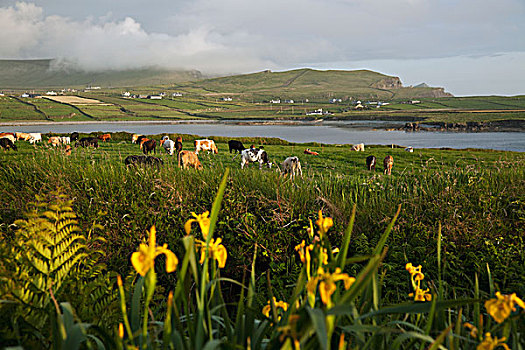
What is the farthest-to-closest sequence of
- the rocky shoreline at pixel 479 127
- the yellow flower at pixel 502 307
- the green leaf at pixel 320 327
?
the rocky shoreline at pixel 479 127, the yellow flower at pixel 502 307, the green leaf at pixel 320 327

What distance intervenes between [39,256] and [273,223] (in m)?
3.56

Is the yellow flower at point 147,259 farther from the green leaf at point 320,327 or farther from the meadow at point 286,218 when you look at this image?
the meadow at point 286,218

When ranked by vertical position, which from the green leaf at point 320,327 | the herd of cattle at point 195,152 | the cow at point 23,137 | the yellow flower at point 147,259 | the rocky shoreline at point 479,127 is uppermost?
the rocky shoreline at point 479,127

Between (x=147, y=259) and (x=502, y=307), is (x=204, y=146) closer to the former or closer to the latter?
(x=147, y=259)

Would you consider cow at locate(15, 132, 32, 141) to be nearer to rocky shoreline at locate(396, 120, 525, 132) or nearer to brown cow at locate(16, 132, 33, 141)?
brown cow at locate(16, 132, 33, 141)

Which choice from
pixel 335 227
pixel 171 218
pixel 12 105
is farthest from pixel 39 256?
pixel 12 105

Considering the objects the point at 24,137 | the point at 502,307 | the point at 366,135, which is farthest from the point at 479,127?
the point at 502,307

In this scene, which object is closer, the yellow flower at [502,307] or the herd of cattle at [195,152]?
the yellow flower at [502,307]

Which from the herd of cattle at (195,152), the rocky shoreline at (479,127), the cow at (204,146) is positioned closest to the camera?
the herd of cattle at (195,152)

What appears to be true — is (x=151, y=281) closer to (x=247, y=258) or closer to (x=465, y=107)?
(x=247, y=258)

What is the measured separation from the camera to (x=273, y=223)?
5859 millimetres

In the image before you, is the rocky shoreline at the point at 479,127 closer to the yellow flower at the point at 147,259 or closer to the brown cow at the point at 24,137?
the brown cow at the point at 24,137

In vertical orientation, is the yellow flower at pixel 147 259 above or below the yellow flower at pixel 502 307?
above

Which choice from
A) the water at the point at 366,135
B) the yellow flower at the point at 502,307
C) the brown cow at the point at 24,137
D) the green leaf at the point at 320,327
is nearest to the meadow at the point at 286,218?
the yellow flower at the point at 502,307
